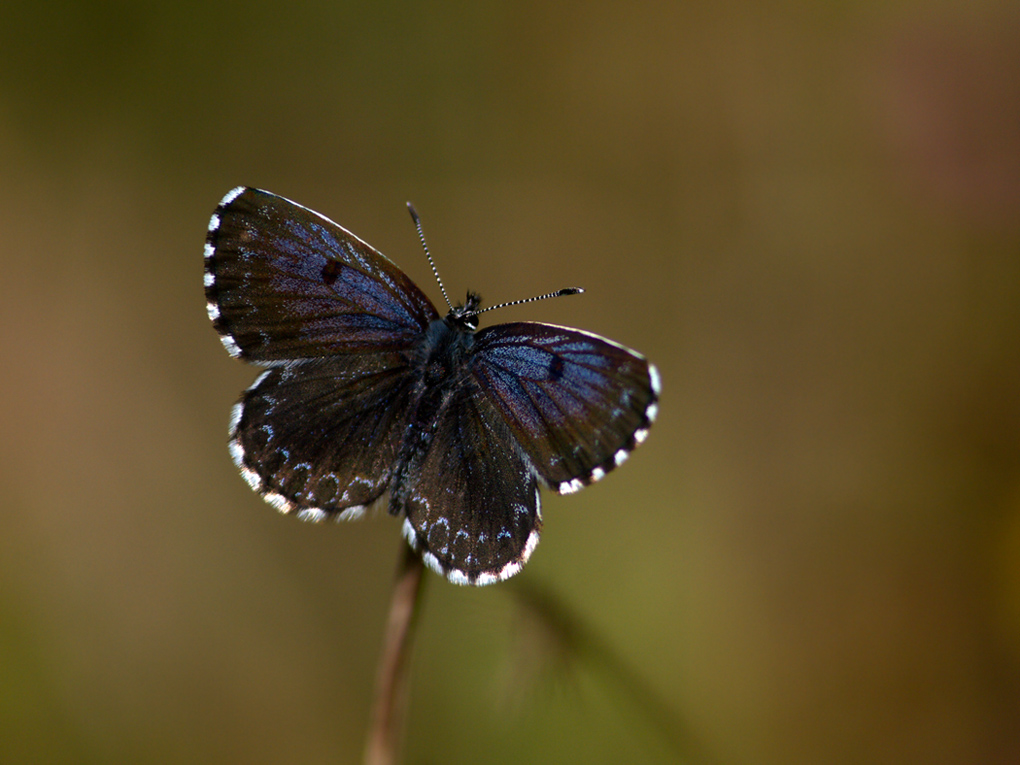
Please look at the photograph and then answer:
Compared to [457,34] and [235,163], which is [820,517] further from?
[235,163]

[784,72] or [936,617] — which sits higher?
[784,72]

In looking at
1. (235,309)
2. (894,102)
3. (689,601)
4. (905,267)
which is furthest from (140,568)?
(894,102)

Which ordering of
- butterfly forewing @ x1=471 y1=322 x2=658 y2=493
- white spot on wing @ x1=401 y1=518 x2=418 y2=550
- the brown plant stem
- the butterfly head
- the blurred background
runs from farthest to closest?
1. the blurred background
2. the butterfly head
3. butterfly forewing @ x1=471 y1=322 x2=658 y2=493
4. white spot on wing @ x1=401 y1=518 x2=418 y2=550
5. the brown plant stem

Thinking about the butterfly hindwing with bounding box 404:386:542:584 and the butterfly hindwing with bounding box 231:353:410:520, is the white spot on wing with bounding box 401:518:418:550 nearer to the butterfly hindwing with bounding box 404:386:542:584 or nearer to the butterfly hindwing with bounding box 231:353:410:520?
the butterfly hindwing with bounding box 404:386:542:584

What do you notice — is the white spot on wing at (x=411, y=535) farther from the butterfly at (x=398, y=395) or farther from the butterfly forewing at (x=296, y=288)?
the butterfly forewing at (x=296, y=288)

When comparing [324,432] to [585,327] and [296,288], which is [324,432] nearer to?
[296,288]

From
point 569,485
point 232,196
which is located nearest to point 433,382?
point 569,485

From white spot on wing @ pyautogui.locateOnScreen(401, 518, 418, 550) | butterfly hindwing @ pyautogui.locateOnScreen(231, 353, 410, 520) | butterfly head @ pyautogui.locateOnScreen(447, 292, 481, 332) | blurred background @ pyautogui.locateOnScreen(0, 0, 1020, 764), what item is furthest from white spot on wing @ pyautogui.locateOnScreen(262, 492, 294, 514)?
blurred background @ pyautogui.locateOnScreen(0, 0, 1020, 764)
